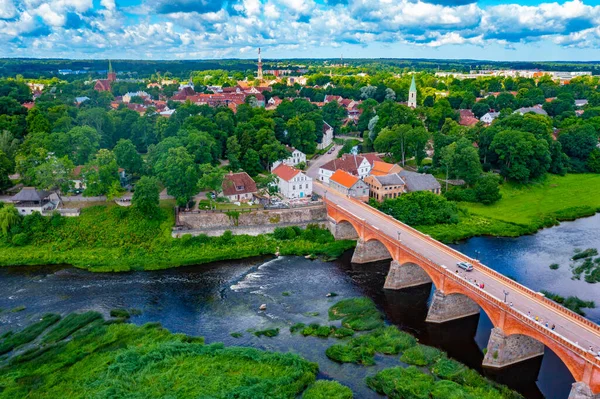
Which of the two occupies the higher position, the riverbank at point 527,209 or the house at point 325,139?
the house at point 325,139

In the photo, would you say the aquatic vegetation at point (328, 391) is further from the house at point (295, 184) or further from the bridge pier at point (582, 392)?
the house at point (295, 184)

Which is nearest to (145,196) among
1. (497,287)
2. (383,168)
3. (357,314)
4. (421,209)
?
(357,314)

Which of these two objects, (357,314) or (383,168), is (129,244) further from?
(383,168)

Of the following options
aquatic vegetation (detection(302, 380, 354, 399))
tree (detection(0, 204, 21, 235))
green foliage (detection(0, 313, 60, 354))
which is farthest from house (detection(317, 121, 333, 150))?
aquatic vegetation (detection(302, 380, 354, 399))

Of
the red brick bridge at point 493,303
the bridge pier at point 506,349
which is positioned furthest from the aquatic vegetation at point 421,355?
the red brick bridge at point 493,303

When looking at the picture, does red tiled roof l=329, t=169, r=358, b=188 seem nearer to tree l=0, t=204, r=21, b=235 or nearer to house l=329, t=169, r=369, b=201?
house l=329, t=169, r=369, b=201
